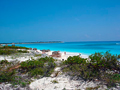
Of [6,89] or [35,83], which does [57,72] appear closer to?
[35,83]

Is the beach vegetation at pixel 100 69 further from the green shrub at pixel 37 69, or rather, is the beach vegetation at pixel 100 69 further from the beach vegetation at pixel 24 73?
the beach vegetation at pixel 24 73

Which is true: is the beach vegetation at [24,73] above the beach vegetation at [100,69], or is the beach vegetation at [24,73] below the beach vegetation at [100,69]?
below

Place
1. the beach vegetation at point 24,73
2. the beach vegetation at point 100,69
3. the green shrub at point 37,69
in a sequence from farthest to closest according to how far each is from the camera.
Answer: the green shrub at point 37,69 → the beach vegetation at point 24,73 → the beach vegetation at point 100,69

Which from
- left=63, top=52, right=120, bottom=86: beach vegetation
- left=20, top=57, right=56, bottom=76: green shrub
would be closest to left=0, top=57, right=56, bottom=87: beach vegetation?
left=20, top=57, right=56, bottom=76: green shrub

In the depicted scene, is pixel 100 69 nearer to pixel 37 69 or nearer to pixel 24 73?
pixel 37 69

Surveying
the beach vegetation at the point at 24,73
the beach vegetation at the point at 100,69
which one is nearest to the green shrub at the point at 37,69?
the beach vegetation at the point at 24,73

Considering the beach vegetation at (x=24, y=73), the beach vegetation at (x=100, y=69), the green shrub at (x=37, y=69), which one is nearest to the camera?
the beach vegetation at (x=100, y=69)

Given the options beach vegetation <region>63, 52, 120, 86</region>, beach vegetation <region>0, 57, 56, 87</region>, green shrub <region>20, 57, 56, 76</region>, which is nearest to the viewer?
beach vegetation <region>63, 52, 120, 86</region>

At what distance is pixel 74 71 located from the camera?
14.5 ft

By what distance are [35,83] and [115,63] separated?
3.25 m

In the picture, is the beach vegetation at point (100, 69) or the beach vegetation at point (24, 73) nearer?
the beach vegetation at point (100, 69)

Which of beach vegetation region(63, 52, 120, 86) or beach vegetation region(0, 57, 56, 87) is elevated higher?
beach vegetation region(63, 52, 120, 86)

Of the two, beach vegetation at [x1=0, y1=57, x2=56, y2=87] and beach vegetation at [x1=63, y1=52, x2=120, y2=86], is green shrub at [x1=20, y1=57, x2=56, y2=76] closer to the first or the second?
beach vegetation at [x1=0, y1=57, x2=56, y2=87]

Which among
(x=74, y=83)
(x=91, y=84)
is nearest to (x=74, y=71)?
(x=74, y=83)
